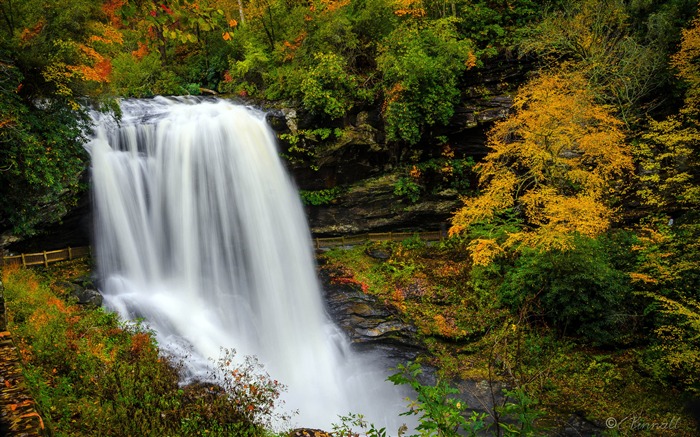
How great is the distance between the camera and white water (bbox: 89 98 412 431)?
11.6m

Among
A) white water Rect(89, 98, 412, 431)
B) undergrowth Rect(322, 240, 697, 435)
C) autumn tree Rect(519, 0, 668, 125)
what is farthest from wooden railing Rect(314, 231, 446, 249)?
autumn tree Rect(519, 0, 668, 125)

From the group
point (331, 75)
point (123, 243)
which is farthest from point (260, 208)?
point (331, 75)

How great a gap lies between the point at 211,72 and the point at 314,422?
65.2 feet

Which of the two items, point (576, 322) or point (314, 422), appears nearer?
point (314, 422)

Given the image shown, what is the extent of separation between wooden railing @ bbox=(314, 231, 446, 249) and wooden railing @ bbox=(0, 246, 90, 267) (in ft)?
28.8

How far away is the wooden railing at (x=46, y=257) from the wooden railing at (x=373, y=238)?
8767 millimetres

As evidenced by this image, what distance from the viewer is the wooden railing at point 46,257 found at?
12.3 meters

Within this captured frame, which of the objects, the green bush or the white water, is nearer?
the white water

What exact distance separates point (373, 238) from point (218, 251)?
23.3 ft

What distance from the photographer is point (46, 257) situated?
1290 cm

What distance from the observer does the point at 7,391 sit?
115 inches

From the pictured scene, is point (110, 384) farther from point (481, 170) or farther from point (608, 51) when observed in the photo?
point (608, 51)

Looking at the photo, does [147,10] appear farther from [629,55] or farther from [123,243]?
[629,55]

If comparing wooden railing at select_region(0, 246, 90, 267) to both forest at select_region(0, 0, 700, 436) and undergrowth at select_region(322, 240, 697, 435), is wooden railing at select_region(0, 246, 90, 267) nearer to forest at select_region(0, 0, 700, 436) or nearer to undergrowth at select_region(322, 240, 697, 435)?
forest at select_region(0, 0, 700, 436)
